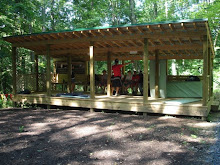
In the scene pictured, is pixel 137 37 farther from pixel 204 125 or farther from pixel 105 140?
pixel 105 140

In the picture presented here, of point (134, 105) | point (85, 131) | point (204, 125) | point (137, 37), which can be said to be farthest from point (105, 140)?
point (137, 37)

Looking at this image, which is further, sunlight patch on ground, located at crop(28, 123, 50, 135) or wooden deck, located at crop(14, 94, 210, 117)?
wooden deck, located at crop(14, 94, 210, 117)

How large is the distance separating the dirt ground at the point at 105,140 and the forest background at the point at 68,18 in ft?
20.0

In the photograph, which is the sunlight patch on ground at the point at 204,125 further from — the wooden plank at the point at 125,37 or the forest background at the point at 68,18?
the forest background at the point at 68,18

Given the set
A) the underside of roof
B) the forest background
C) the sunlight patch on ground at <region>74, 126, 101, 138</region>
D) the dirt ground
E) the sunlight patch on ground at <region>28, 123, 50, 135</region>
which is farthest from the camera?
the forest background

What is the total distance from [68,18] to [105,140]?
17441 millimetres

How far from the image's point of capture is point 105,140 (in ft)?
15.0

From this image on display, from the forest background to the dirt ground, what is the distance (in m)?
6.10

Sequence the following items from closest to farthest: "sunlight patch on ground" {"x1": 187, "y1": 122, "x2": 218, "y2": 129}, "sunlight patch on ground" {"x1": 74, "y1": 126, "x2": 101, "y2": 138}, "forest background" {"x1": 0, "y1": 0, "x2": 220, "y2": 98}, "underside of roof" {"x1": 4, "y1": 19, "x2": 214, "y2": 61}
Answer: "sunlight patch on ground" {"x1": 74, "y1": 126, "x2": 101, "y2": 138}, "sunlight patch on ground" {"x1": 187, "y1": 122, "x2": 218, "y2": 129}, "underside of roof" {"x1": 4, "y1": 19, "x2": 214, "y2": 61}, "forest background" {"x1": 0, "y1": 0, "x2": 220, "y2": 98}

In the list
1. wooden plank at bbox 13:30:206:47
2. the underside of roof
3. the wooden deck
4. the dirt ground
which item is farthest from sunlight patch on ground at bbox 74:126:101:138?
wooden plank at bbox 13:30:206:47

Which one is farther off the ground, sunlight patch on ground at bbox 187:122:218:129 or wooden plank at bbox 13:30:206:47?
wooden plank at bbox 13:30:206:47

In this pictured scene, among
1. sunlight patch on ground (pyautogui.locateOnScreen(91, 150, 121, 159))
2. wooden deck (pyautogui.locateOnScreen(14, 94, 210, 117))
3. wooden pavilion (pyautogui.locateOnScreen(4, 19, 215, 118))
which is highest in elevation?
wooden pavilion (pyautogui.locateOnScreen(4, 19, 215, 118))

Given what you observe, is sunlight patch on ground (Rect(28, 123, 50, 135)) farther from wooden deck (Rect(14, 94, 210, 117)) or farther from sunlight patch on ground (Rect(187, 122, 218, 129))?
sunlight patch on ground (Rect(187, 122, 218, 129))

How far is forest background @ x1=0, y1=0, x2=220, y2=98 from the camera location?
10945 millimetres
